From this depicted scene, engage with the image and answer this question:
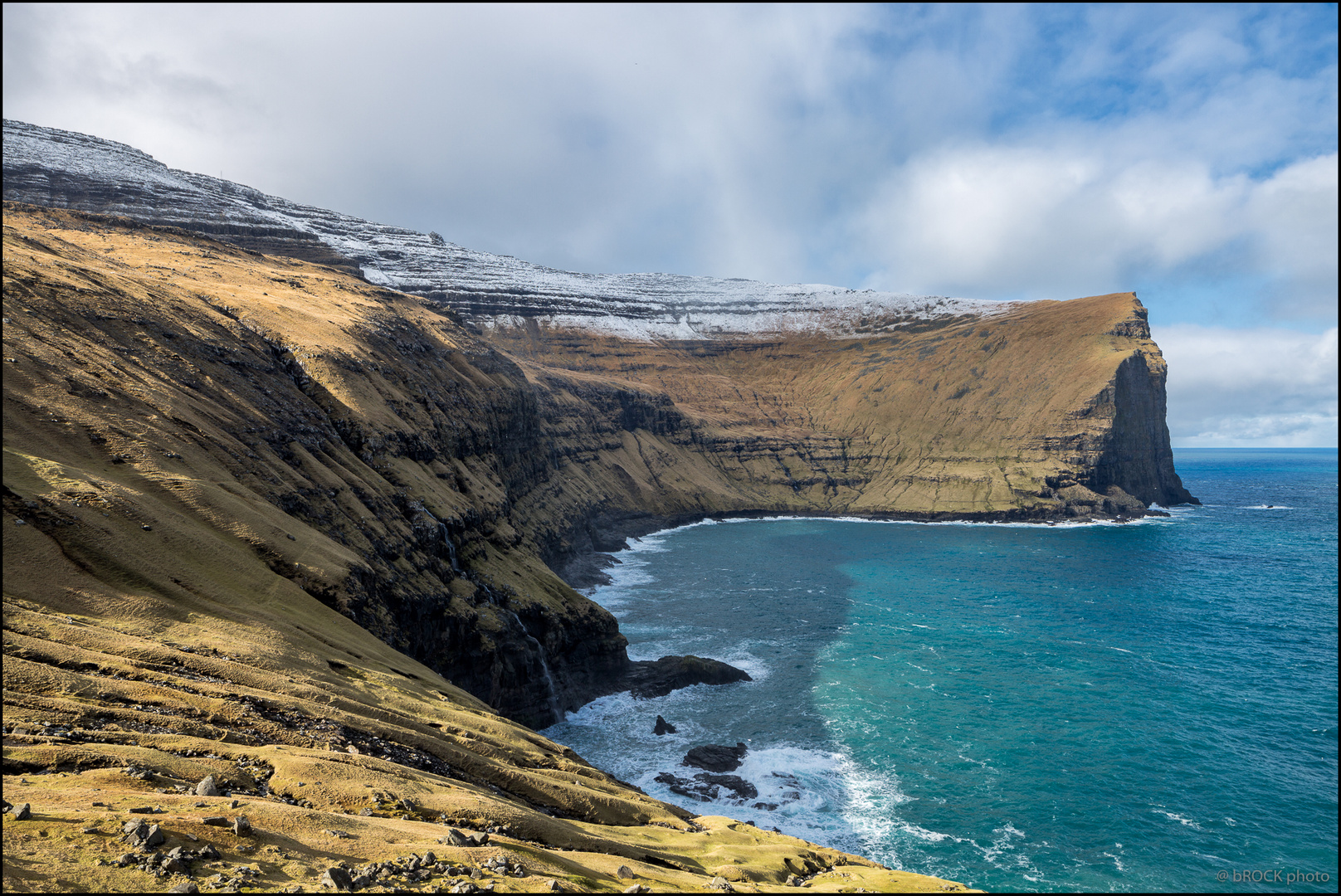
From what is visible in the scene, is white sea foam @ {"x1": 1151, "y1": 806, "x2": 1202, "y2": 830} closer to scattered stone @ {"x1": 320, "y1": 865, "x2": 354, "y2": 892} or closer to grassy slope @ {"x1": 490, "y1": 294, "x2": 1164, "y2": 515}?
scattered stone @ {"x1": 320, "y1": 865, "x2": 354, "y2": 892}

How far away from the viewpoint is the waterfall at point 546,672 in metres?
49.5

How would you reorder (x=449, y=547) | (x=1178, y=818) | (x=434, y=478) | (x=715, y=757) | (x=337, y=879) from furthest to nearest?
(x=434, y=478)
(x=449, y=547)
(x=715, y=757)
(x=1178, y=818)
(x=337, y=879)

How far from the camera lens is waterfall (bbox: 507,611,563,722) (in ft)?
162

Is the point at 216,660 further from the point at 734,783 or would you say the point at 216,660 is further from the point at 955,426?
the point at 955,426

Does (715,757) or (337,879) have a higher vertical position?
(337,879)

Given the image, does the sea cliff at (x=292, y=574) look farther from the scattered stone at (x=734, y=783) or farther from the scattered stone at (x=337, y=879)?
the scattered stone at (x=734, y=783)

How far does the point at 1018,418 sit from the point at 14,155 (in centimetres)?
22694

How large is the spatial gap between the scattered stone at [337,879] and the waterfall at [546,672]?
36487 millimetres

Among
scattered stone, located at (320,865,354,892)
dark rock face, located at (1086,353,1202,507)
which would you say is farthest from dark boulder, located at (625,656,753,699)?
dark rock face, located at (1086,353,1202,507)

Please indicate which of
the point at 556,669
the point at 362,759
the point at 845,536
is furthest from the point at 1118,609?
the point at 362,759

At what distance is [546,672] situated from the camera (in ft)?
165

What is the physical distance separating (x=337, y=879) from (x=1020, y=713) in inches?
2101

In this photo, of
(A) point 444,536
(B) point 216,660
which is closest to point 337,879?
(B) point 216,660

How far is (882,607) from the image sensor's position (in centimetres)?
8212
